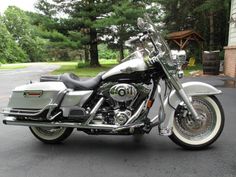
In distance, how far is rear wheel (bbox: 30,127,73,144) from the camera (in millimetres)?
4074

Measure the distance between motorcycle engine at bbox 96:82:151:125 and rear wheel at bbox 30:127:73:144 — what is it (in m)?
0.66

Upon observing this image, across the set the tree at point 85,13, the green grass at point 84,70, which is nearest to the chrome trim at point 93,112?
the green grass at point 84,70

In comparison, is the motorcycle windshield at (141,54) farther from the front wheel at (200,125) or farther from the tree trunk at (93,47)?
the tree trunk at (93,47)

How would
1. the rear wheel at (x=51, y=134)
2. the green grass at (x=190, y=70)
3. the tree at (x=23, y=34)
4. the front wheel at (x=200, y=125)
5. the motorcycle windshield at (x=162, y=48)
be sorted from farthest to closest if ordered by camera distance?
the tree at (x=23, y=34) < the green grass at (x=190, y=70) < the rear wheel at (x=51, y=134) < the front wheel at (x=200, y=125) < the motorcycle windshield at (x=162, y=48)

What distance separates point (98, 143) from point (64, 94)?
0.83 meters

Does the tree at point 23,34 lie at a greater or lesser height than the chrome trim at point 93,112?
greater

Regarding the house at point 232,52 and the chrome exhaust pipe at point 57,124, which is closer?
the chrome exhaust pipe at point 57,124

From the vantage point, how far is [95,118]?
3.70 meters

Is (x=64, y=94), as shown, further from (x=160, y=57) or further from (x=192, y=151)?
(x=192, y=151)

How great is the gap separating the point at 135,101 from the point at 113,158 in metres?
0.67

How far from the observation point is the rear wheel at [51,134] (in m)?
4.07

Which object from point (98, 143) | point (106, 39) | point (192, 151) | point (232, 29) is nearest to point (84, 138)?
point (98, 143)

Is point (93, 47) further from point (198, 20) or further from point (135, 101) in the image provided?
point (135, 101)

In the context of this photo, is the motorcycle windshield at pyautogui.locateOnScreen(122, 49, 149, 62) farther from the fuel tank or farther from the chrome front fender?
the chrome front fender
